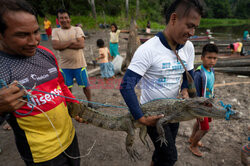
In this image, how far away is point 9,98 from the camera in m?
0.98

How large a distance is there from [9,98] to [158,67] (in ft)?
4.05

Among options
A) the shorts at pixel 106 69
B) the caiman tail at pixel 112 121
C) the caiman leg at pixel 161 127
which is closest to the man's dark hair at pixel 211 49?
the caiman leg at pixel 161 127

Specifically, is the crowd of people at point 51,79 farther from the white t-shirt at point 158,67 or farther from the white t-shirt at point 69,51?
the white t-shirt at point 69,51

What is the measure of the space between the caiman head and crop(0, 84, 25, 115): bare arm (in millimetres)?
1517

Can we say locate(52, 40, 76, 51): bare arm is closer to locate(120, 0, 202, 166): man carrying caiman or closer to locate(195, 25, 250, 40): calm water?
locate(120, 0, 202, 166): man carrying caiman

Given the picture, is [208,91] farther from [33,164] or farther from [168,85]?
[33,164]

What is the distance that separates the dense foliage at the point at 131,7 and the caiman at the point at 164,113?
37.1 ft

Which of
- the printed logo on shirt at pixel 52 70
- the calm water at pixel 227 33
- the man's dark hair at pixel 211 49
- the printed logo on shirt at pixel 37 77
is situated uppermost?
the calm water at pixel 227 33

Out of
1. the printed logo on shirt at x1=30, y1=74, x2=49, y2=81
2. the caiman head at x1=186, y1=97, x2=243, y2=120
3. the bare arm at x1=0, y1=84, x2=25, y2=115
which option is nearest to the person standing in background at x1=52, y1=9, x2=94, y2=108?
the printed logo on shirt at x1=30, y1=74, x2=49, y2=81

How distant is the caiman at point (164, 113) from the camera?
1.44 metres

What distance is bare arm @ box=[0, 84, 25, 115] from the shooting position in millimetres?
961

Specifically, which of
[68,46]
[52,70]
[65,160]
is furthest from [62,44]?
[65,160]

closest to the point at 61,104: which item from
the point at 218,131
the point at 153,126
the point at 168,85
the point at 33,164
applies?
the point at 33,164

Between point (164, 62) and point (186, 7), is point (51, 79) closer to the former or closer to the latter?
point (164, 62)
